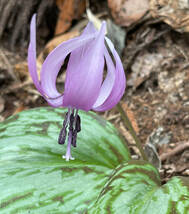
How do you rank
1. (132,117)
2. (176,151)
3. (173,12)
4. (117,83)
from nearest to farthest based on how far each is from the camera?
(117,83) < (176,151) < (132,117) < (173,12)

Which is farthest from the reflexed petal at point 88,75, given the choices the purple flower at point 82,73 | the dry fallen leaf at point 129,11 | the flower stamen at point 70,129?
the dry fallen leaf at point 129,11

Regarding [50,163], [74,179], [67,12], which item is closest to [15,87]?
[67,12]

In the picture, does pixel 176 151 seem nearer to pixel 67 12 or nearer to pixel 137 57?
pixel 137 57

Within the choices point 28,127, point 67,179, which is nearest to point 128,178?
point 67,179

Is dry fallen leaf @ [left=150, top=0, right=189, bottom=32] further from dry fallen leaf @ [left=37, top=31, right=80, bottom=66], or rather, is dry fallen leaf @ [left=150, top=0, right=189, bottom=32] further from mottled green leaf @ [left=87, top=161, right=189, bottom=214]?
mottled green leaf @ [left=87, top=161, right=189, bottom=214]

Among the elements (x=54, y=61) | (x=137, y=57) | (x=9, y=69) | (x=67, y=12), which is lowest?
(x=137, y=57)

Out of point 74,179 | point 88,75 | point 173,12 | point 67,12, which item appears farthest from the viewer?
point 67,12

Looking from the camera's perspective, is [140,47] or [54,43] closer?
[140,47]

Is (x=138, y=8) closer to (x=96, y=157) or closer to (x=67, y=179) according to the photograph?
(x=96, y=157)
